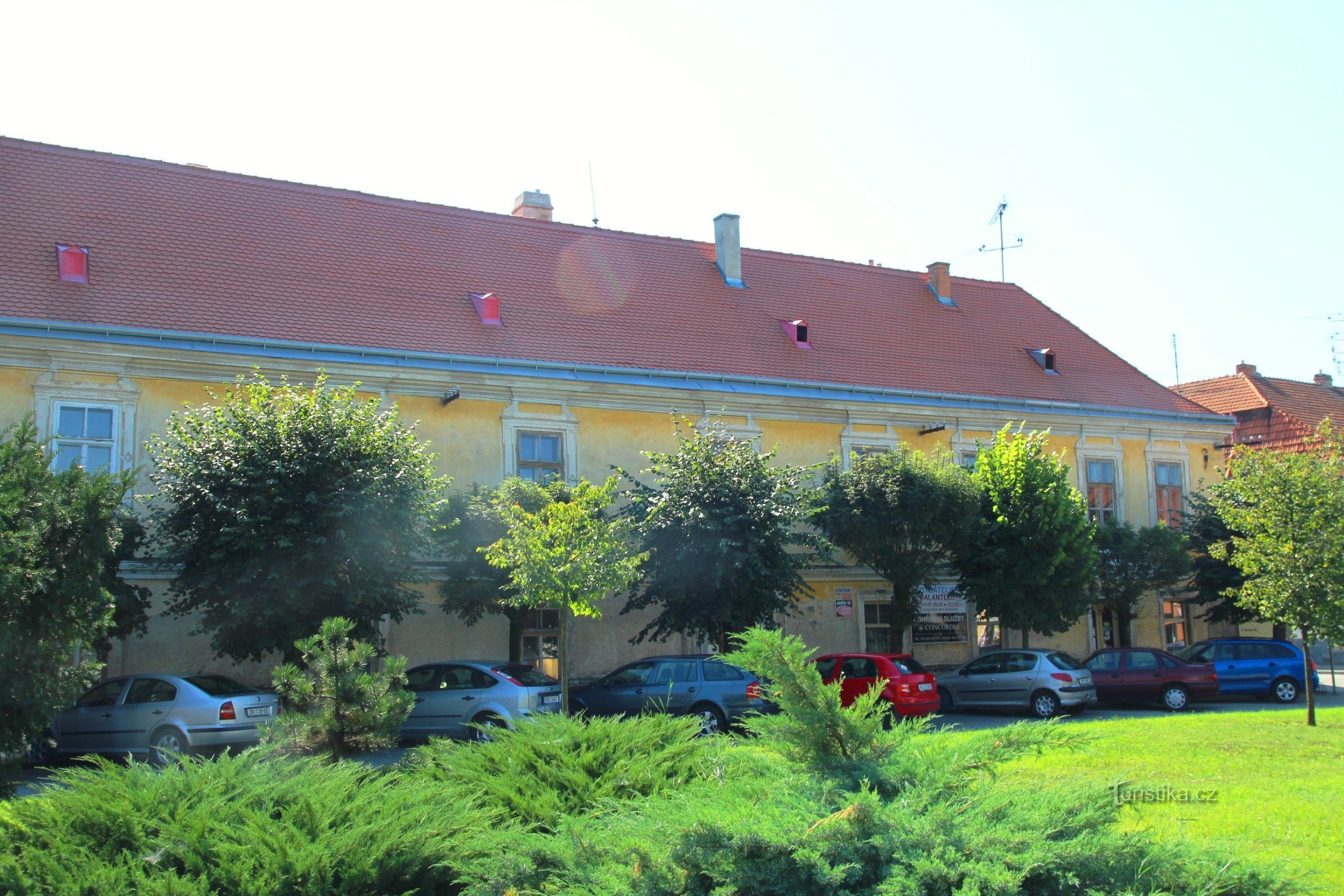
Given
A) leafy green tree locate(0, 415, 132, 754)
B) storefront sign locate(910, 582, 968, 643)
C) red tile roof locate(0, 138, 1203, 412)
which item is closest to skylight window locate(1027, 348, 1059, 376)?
red tile roof locate(0, 138, 1203, 412)

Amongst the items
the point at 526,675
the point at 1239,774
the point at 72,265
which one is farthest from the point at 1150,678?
the point at 72,265

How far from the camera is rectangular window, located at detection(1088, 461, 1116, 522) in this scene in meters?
29.3

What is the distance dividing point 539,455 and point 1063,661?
1125cm

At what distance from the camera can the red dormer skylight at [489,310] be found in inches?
952

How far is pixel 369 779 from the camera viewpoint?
6.29 meters

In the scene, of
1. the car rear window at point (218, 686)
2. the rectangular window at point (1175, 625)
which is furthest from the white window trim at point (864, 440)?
the car rear window at point (218, 686)

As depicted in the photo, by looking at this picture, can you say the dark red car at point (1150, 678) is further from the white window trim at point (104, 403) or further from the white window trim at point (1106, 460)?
the white window trim at point (104, 403)

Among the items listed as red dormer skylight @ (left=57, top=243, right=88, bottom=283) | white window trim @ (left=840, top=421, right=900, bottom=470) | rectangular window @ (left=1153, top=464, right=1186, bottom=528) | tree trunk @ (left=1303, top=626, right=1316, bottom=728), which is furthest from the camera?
rectangular window @ (left=1153, top=464, right=1186, bottom=528)

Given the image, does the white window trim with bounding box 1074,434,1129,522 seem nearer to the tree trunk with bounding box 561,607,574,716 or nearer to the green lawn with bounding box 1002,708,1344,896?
the green lawn with bounding box 1002,708,1344,896

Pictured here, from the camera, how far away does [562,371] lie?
2345cm

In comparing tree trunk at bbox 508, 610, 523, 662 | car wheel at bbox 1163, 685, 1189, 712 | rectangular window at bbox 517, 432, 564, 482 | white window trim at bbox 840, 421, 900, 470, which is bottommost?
car wheel at bbox 1163, 685, 1189, 712

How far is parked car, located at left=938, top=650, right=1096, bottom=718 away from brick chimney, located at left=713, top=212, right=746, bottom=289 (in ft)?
39.1

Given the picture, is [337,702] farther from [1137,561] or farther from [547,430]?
[1137,561]

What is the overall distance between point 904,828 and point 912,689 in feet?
51.6
